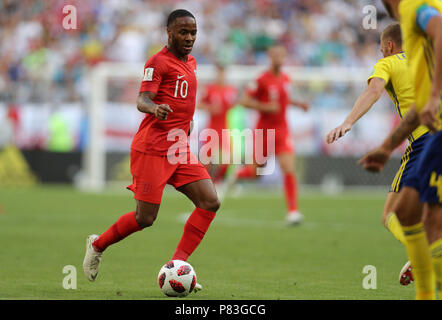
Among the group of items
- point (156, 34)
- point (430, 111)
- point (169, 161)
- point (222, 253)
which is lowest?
point (222, 253)

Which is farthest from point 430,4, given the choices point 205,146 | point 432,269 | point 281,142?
point 205,146

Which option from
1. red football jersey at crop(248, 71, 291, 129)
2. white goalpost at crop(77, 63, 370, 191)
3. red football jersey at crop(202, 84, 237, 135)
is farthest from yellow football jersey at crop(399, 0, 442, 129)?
white goalpost at crop(77, 63, 370, 191)

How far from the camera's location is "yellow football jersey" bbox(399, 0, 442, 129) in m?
4.40

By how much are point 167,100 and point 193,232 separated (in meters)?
1.10

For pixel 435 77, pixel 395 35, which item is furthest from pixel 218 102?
pixel 435 77

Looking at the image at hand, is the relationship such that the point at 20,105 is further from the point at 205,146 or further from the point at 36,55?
the point at 205,146

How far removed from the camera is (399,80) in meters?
5.93

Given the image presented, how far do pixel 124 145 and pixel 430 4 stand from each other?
16067mm

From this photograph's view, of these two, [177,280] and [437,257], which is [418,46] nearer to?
[437,257]

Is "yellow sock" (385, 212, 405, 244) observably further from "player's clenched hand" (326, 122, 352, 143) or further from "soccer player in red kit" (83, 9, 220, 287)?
"soccer player in red kit" (83, 9, 220, 287)

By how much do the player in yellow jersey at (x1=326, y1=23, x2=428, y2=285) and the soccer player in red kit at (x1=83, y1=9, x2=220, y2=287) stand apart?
1.47 m

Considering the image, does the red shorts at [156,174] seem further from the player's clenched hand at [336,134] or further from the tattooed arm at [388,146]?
the tattooed arm at [388,146]

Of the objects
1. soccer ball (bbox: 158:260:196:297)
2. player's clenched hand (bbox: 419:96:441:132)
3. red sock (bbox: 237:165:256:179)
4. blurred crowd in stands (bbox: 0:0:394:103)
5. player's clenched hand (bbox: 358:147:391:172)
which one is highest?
blurred crowd in stands (bbox: 0:0:394:103)
